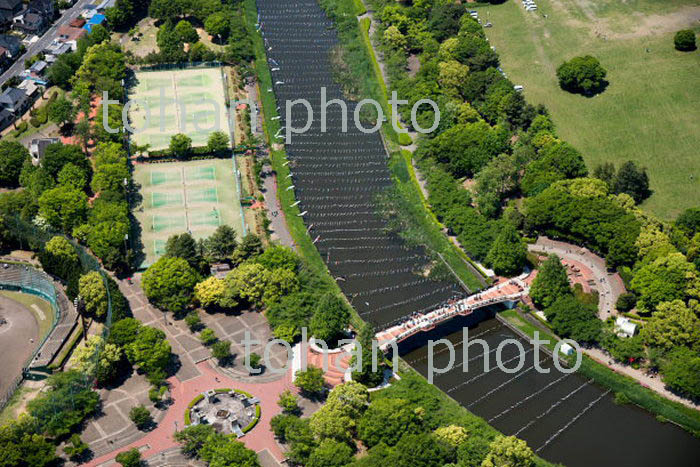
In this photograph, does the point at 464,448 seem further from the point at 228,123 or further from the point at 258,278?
the point at 228,123

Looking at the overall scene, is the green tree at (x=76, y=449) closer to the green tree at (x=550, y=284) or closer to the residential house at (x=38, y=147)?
the residential house at (x=38, y=147)

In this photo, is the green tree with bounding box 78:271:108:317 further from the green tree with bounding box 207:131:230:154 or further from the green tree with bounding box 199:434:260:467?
the green tree with bounding box 207:131:230:154

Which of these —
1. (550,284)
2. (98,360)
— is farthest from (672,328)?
(98,360)

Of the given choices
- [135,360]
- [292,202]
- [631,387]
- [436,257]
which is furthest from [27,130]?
[631,387]

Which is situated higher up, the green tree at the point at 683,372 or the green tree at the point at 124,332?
the green tree at the point at 124,332

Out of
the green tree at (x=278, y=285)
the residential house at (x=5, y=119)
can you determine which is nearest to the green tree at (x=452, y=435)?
the green tree at (x=278, y=285)

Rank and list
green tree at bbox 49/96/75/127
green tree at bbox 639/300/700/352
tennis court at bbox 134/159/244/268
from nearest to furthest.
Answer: green tree at bbox 639/300/700/352, tennis court at bbox 134/159/244/268, green tree at bbox 49/96/75/127

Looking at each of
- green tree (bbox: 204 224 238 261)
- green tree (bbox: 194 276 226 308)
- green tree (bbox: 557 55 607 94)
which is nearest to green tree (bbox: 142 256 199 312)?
green tree (bbox: 194 276 226 308)

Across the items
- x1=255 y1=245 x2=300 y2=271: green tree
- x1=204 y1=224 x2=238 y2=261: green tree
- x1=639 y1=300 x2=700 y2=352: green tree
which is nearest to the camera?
x1=639 y1=300 x2=700 y2=352: green tree
